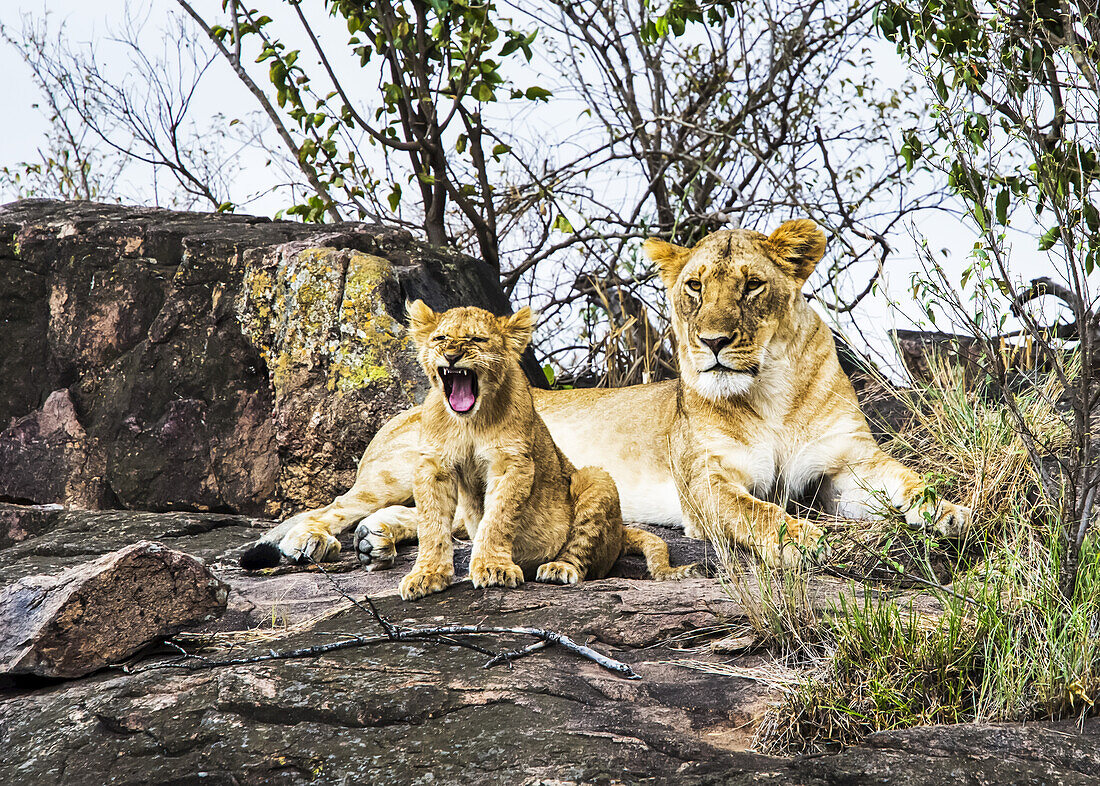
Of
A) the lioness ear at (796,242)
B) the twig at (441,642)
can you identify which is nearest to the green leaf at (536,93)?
the lioness ear at (796,242)

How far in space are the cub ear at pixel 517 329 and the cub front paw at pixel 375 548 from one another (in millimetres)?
1118

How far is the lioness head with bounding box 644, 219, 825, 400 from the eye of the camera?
5391 millimetres

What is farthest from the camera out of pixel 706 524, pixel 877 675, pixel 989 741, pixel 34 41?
pixel 34 41

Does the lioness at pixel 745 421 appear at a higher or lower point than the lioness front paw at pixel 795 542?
higher

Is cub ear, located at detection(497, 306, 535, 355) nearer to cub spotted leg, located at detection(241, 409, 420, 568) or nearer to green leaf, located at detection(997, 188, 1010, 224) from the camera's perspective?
cub spotted leg, located at detection(241, 409, 420, 568)

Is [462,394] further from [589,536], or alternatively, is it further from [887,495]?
[887,495]

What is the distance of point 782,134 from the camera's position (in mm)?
10031

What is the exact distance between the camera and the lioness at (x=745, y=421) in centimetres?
529

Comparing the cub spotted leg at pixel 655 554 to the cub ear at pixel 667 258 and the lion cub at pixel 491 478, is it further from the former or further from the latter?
the cub ear at pixel 667 258

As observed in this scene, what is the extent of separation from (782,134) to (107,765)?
854cm

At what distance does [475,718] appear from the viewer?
3.07 metres

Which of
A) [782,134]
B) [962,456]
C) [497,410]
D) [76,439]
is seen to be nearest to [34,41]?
[76,439]

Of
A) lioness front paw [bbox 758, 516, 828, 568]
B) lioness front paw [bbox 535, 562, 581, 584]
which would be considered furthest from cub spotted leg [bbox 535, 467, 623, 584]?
lioness front paw [bbox 758, 516, 828, 568]

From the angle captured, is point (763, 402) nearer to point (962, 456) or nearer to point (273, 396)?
point (962, 456)
